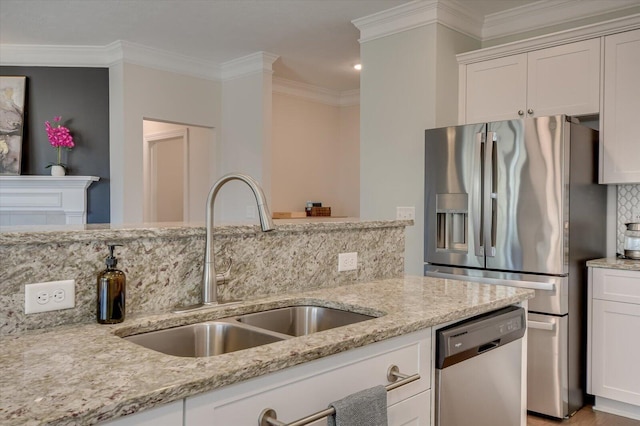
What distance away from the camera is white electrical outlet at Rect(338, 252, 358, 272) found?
214 centimetres

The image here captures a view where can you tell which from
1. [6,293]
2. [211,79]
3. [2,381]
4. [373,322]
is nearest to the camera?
[2,381]

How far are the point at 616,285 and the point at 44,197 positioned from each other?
4.71 m

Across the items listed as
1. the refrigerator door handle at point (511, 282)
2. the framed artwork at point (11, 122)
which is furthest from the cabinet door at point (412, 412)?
Result: the framed artwork at point (11, 122)

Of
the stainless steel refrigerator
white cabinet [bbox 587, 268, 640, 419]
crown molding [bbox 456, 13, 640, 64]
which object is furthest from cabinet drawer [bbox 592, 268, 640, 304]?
crown molding [bbox 456, 13, 640, 64]

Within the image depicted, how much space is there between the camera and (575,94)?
336 cm

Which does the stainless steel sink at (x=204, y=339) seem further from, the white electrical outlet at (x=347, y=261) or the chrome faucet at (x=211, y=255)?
the white electrical outlet at (x=347, y=261)

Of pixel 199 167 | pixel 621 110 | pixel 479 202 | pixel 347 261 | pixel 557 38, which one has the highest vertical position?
pixel 557 38

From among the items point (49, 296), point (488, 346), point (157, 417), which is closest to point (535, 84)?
point (488, 346)

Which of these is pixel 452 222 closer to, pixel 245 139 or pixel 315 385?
pixel 315 385

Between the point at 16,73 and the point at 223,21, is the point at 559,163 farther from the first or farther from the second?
the point at 16,73

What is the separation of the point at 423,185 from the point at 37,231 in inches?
113

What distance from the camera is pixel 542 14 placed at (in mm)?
3770

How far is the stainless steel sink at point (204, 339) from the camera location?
146cm

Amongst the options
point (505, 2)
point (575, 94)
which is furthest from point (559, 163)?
point (505, 2)
